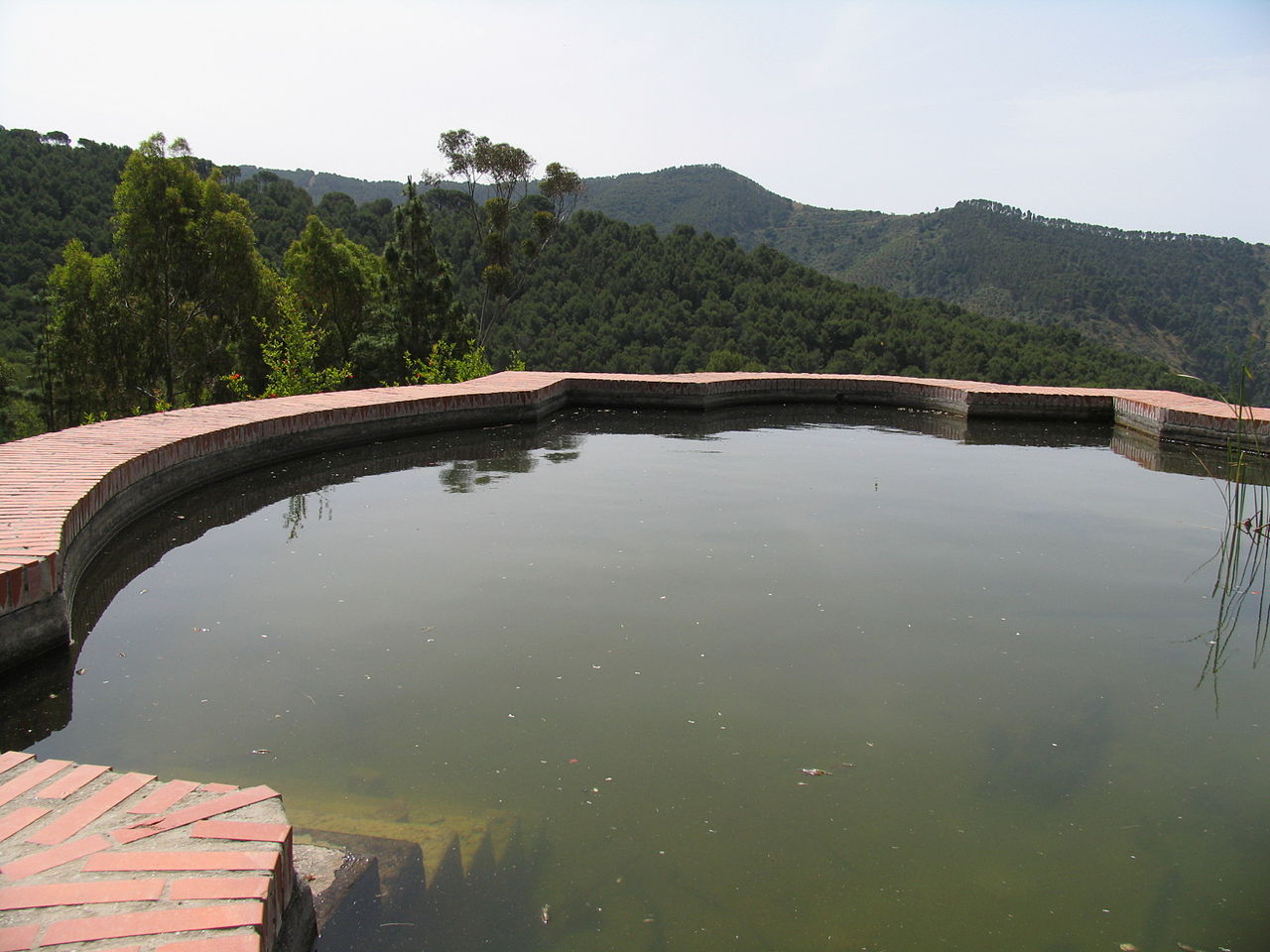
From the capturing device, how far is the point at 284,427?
6.13 meters

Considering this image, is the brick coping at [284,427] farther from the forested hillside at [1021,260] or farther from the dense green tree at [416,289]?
the forested hillside at [1021,260]

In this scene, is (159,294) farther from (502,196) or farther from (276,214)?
(276,214)

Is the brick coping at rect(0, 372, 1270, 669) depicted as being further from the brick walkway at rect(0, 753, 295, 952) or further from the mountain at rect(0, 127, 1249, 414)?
the mountain at rect(0, 127, 1249, 414)

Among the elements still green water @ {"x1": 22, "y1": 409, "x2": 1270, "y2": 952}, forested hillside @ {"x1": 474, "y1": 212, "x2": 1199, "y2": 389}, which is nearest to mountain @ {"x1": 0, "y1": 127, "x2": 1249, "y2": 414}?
forested hillside @ {"x1": 474, "y1": 212, "x2": 1199, "y2": 389}

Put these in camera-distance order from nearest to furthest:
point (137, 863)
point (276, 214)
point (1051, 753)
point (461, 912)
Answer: point (137, 863), point (461, 912), point (1051, 753), point (276, 214)

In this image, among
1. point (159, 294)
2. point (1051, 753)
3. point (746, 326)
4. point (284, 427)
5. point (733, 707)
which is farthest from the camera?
point (746, 326)

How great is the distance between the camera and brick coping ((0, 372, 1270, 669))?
3.07m

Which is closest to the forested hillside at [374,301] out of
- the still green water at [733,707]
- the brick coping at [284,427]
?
the brick coping at [284,427]

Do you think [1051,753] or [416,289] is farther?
[416,289]

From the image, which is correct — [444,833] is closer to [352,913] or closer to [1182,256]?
[352,913]

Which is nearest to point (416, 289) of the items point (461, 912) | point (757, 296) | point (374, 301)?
point (374, 301)

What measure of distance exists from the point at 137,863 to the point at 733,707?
1587mm

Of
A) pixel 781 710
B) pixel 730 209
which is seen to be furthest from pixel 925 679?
pixel 730 209

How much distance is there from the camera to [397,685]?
282cm
